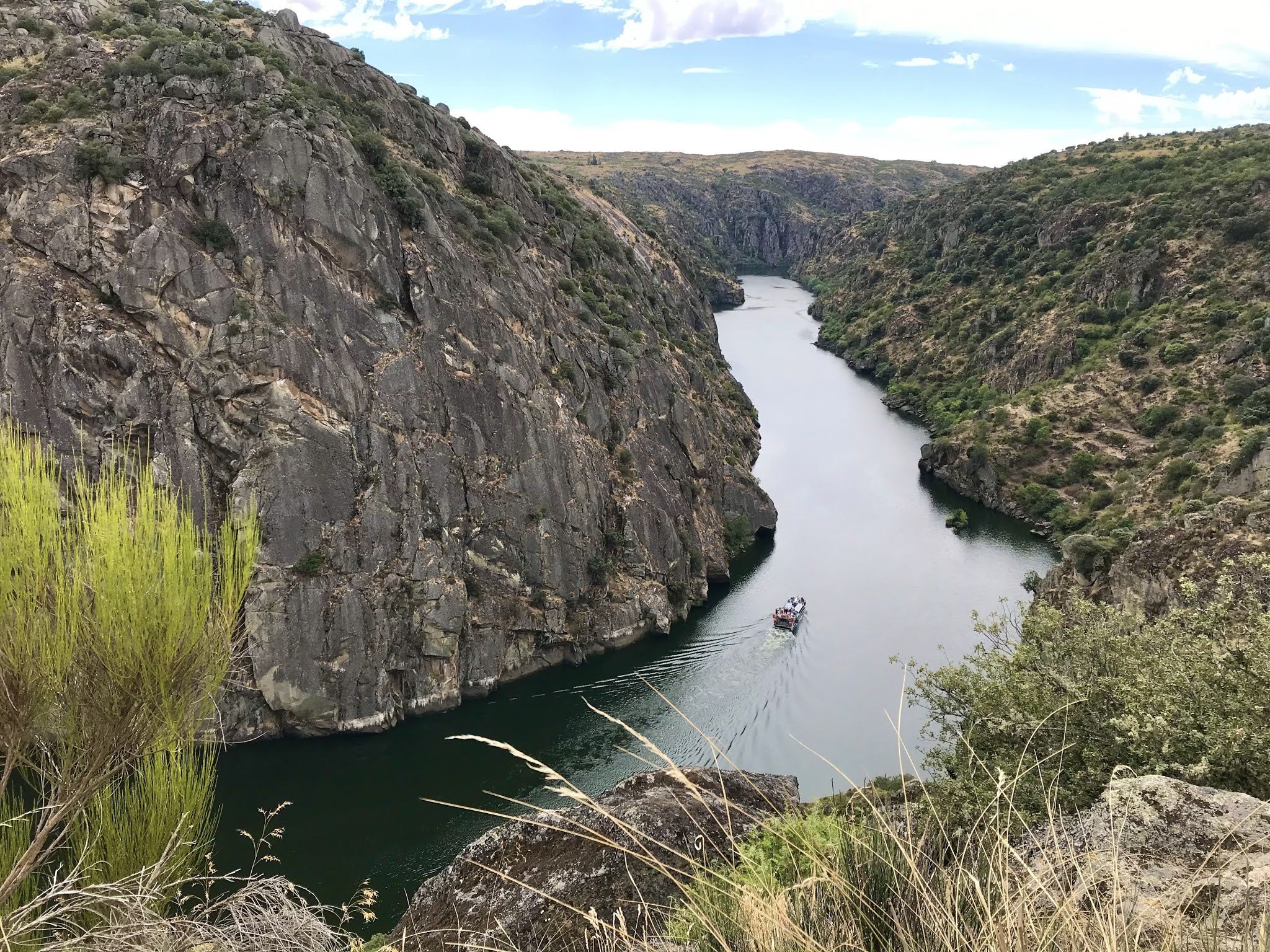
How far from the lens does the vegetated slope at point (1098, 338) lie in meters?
51.0

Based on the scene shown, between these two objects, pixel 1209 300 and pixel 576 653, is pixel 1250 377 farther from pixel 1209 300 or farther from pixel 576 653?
pixel 576 653

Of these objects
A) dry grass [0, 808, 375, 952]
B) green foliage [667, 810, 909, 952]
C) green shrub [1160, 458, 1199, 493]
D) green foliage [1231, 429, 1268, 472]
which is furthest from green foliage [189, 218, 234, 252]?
green shrub [1160, 458, 1199, 493]

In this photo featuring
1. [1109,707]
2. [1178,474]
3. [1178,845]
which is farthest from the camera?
[1178,474]

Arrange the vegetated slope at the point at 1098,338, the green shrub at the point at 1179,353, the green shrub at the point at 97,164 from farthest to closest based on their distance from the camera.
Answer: the green shrub at the point at 1179,353 → the vegetated slope at the point at 1098,338 → the green shrub at the point at 97,164

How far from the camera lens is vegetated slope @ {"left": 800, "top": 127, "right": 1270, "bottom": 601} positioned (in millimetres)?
51000

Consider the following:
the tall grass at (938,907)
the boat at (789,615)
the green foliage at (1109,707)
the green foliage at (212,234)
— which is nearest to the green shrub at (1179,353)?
the boat at (789,615)

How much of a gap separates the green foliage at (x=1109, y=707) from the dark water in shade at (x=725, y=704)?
12.3 feet

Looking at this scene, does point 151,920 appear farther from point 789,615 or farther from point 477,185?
point 477,185

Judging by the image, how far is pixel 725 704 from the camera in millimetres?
34188

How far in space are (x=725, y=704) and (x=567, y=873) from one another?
25503 millimetres

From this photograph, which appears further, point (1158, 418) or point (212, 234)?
point (1158, 418)

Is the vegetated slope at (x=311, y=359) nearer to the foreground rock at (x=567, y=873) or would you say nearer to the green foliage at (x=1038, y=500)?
the foreground rock at (x=567, y=873)

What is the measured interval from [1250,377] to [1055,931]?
65.2 meters

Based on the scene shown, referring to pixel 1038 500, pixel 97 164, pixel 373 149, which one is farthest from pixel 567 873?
pixel 1038 500
